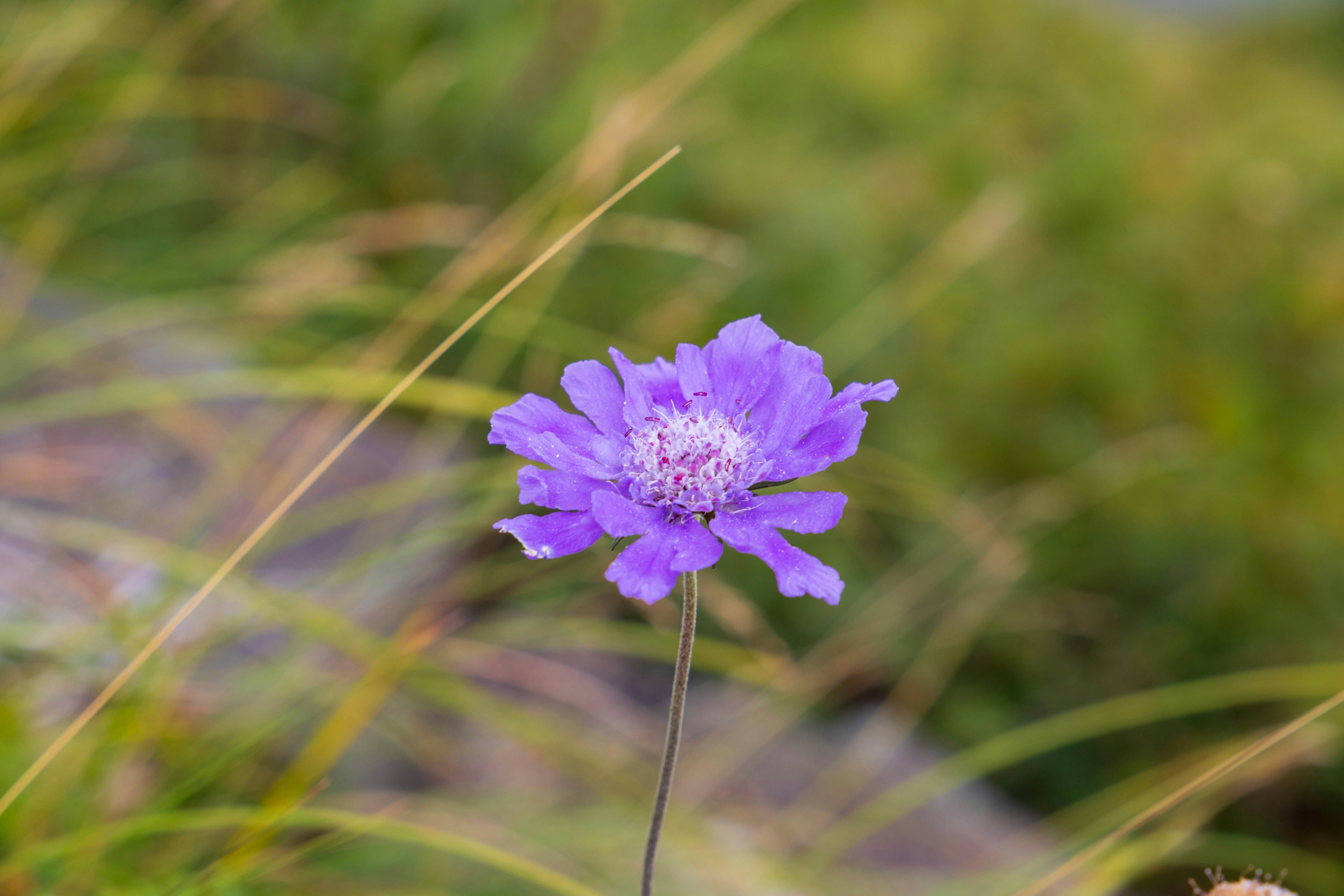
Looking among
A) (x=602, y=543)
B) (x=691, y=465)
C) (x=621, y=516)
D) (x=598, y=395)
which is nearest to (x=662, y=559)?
(x=621, y=516)

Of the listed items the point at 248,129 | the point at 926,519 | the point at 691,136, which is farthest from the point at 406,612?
the point at 248,129

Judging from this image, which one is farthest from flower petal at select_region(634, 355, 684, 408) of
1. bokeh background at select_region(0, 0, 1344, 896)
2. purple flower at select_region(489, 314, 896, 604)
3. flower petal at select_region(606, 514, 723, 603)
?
bokeh background at select_region(0, 0, 1344, 896)

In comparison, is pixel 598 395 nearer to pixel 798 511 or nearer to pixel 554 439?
pixel 554 439

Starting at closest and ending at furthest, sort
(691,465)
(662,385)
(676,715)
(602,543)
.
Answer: (676,715), (691,465), (662,385), (602,543)

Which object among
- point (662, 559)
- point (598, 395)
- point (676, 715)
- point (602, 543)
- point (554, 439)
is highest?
point (602, 543)

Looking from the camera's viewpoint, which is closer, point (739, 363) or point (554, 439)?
point (554, 439)

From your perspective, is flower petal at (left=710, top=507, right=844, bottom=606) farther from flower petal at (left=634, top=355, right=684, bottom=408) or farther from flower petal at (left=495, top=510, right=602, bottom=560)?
flower petal at (left=634, top=355, right=684, bottom=408)
